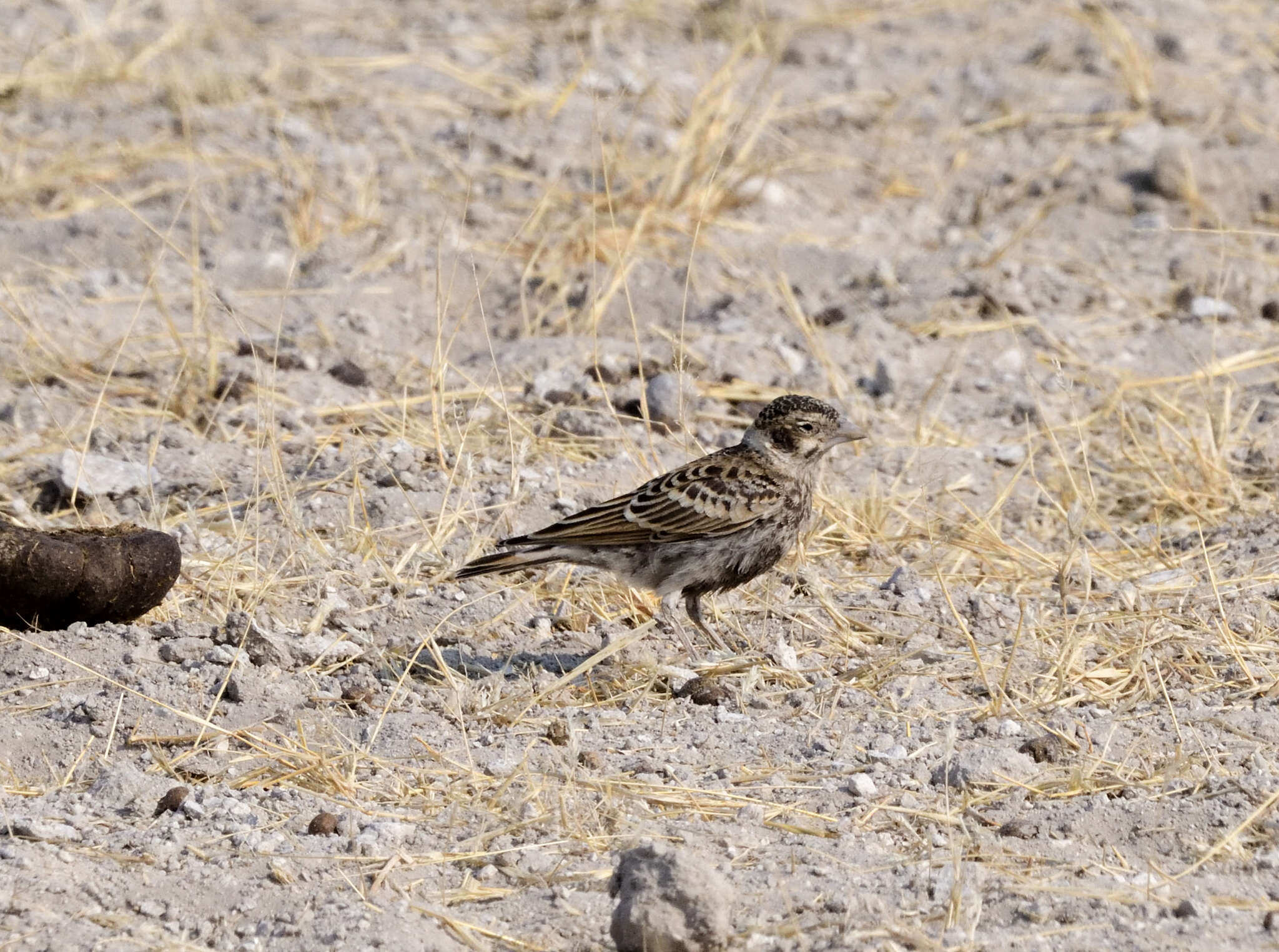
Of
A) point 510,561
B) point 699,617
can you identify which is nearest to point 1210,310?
point 699,617

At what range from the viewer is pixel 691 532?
5.57m

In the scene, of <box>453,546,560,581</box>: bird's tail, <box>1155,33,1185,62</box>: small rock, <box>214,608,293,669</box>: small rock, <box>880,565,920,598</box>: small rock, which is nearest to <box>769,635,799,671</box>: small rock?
<box>880,565,920,598</box>: small rock

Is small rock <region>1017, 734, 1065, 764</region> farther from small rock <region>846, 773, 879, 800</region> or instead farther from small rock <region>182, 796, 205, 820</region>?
small rock <region>182, 796, 205, 820</region>

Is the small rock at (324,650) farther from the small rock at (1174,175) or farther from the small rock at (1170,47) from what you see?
the small rock at (1170,47)

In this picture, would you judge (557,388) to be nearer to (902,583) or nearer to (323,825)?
(902,583)

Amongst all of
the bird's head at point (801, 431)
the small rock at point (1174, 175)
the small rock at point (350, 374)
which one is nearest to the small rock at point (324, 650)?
the bird's head at point (801, 431)

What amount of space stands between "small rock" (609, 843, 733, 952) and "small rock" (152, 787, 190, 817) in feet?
4.27

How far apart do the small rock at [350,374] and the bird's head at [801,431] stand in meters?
2.35

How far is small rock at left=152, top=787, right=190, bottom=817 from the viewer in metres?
4.35

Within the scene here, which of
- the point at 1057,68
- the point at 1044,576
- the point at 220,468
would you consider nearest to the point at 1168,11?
the point at 1057,68

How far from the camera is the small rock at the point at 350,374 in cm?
761

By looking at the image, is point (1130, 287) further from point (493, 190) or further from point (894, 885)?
point (894, 885)

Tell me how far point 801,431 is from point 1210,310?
3612 mm

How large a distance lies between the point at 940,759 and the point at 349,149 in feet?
20.7
